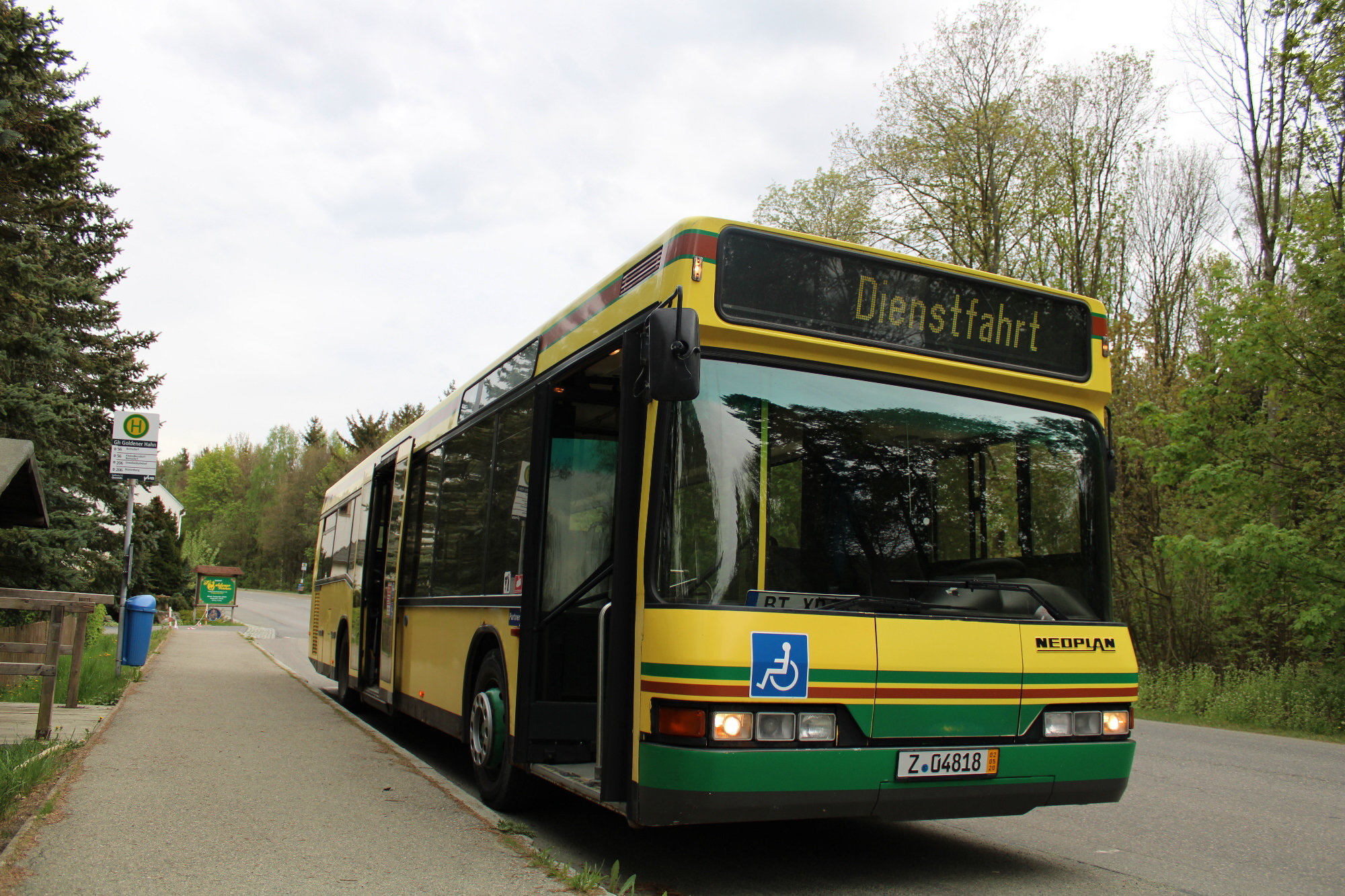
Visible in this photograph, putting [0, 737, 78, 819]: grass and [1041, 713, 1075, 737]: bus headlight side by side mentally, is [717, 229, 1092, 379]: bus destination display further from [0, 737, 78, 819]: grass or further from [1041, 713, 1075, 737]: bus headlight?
[0, 737, 78, 819]: grass

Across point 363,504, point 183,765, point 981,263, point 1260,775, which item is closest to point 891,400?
point 183,765

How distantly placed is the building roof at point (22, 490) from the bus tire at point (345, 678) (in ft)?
13.5

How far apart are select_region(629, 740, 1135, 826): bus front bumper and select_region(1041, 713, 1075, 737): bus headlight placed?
0.07 m

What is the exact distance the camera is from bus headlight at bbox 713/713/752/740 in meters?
4.44

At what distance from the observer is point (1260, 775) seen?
9.23 m

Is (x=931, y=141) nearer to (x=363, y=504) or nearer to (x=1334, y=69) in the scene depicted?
(x=1334, y=69)

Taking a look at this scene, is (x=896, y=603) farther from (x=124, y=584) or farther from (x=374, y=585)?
(x=124, y=584)

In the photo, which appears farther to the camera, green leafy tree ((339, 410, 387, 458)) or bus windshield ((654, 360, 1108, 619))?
green leafy tree ((339, 410, 387, 458))

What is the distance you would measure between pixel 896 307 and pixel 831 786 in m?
2.35

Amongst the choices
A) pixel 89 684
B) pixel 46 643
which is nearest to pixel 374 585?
pixel 46 643

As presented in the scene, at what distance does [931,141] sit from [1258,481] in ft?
40.4

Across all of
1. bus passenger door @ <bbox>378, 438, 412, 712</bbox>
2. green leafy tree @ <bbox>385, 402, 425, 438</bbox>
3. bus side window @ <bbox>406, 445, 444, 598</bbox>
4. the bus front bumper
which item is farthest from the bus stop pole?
green leafy tree @ <bbox>385, 402, 425, 438</bbox>

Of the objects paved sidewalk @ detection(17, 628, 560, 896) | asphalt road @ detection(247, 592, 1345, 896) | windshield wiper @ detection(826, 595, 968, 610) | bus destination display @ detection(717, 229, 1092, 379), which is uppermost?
bus destination display @ detection(717, 229, 1092, 379)

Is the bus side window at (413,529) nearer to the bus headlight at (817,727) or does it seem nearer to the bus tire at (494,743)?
the bus tire at (494,743)
